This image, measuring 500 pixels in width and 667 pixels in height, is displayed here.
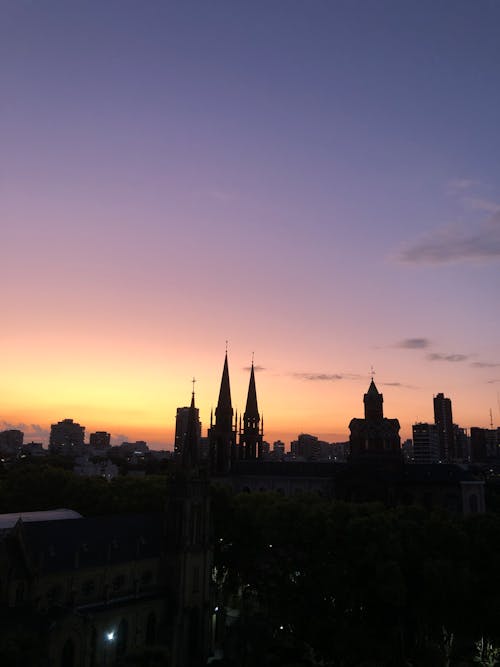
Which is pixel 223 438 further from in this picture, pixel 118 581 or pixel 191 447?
pixel 118 581

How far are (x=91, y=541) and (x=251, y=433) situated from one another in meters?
78.1

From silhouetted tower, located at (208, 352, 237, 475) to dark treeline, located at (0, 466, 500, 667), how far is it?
5246 centimetres

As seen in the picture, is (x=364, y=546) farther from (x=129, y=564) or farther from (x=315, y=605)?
(x=129, y=564)

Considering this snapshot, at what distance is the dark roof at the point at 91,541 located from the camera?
4812 centimetres

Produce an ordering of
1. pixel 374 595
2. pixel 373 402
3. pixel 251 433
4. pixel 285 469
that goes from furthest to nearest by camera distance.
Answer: pixel 251 433 < pixel 373 402 < pixel 285 469 < pixel 374 595

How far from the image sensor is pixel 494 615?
51.1 metres

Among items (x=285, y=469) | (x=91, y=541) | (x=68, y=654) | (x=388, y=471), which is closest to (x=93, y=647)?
(x=68, y=654)

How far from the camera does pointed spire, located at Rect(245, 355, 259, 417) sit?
426 feet

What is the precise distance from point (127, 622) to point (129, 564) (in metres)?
5.33

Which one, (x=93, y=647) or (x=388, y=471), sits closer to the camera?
(x=93, y=647)

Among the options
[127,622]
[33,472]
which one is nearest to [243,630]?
[127,622]

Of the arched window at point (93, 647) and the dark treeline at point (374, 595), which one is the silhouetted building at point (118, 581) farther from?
the dark treeline at point (374, 595)

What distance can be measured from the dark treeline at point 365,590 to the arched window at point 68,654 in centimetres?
1377

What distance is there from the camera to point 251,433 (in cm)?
12888
